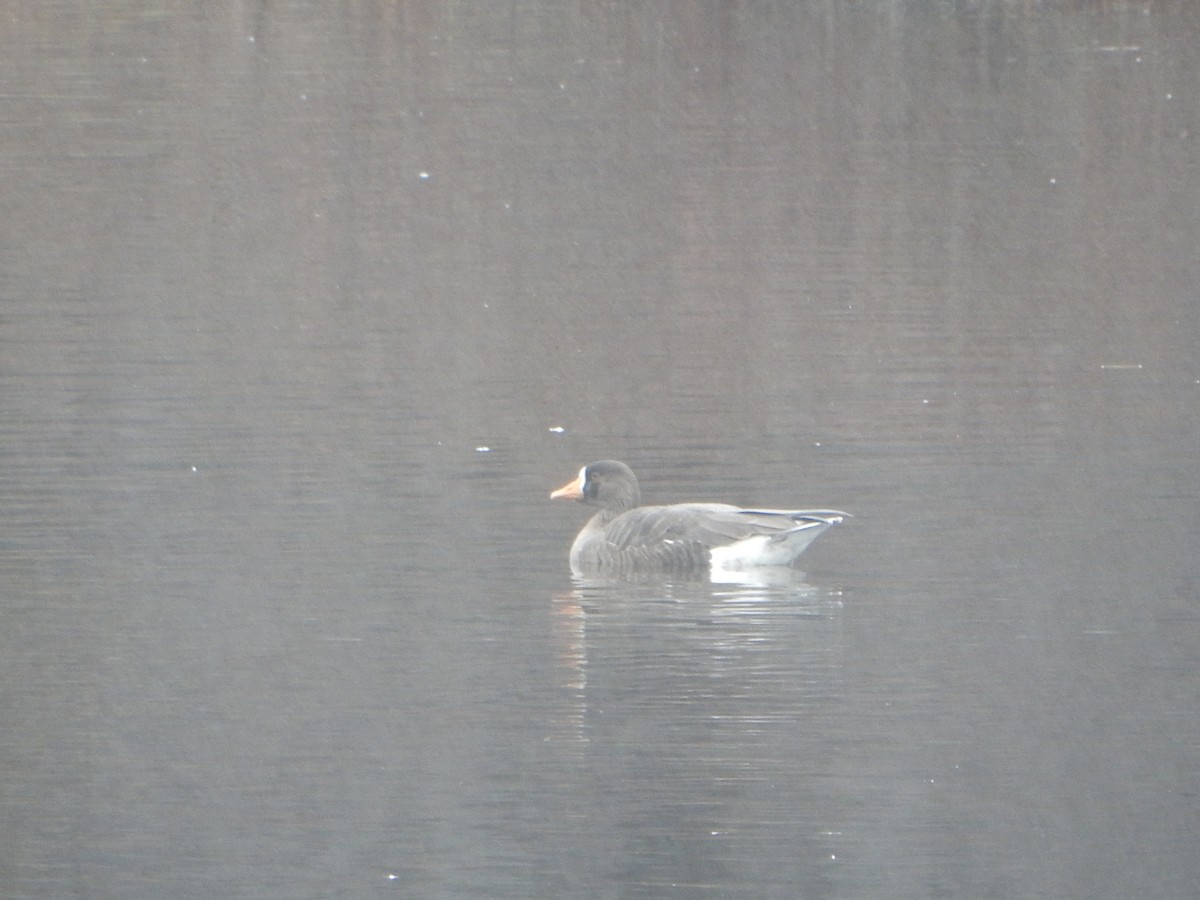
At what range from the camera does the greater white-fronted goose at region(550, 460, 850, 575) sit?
9625 millimetres

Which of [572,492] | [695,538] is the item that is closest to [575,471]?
[572,492]

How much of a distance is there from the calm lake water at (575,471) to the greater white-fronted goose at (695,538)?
0.21m

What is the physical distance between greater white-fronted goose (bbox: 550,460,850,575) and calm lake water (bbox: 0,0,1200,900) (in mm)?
214

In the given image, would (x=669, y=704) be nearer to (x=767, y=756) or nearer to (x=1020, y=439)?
(x=767, y=756)

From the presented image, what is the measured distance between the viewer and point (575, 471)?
1146cm

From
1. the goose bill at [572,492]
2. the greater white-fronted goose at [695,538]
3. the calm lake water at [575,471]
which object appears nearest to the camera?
the calm lake water at [575,471]

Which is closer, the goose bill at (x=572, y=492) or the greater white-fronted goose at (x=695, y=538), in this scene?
the greater white-fronted goose at (x=695, y=538)

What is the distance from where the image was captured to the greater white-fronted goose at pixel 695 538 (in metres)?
9.62

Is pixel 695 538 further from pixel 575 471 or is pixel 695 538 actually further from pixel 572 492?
pixel 575 471

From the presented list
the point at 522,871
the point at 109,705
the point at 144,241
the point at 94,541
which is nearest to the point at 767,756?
the point at 522,871

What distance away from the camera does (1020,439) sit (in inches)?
464

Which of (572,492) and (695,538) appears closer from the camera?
(695,538)

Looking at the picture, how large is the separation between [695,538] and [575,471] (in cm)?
173

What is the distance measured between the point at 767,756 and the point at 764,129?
57.2 ft
